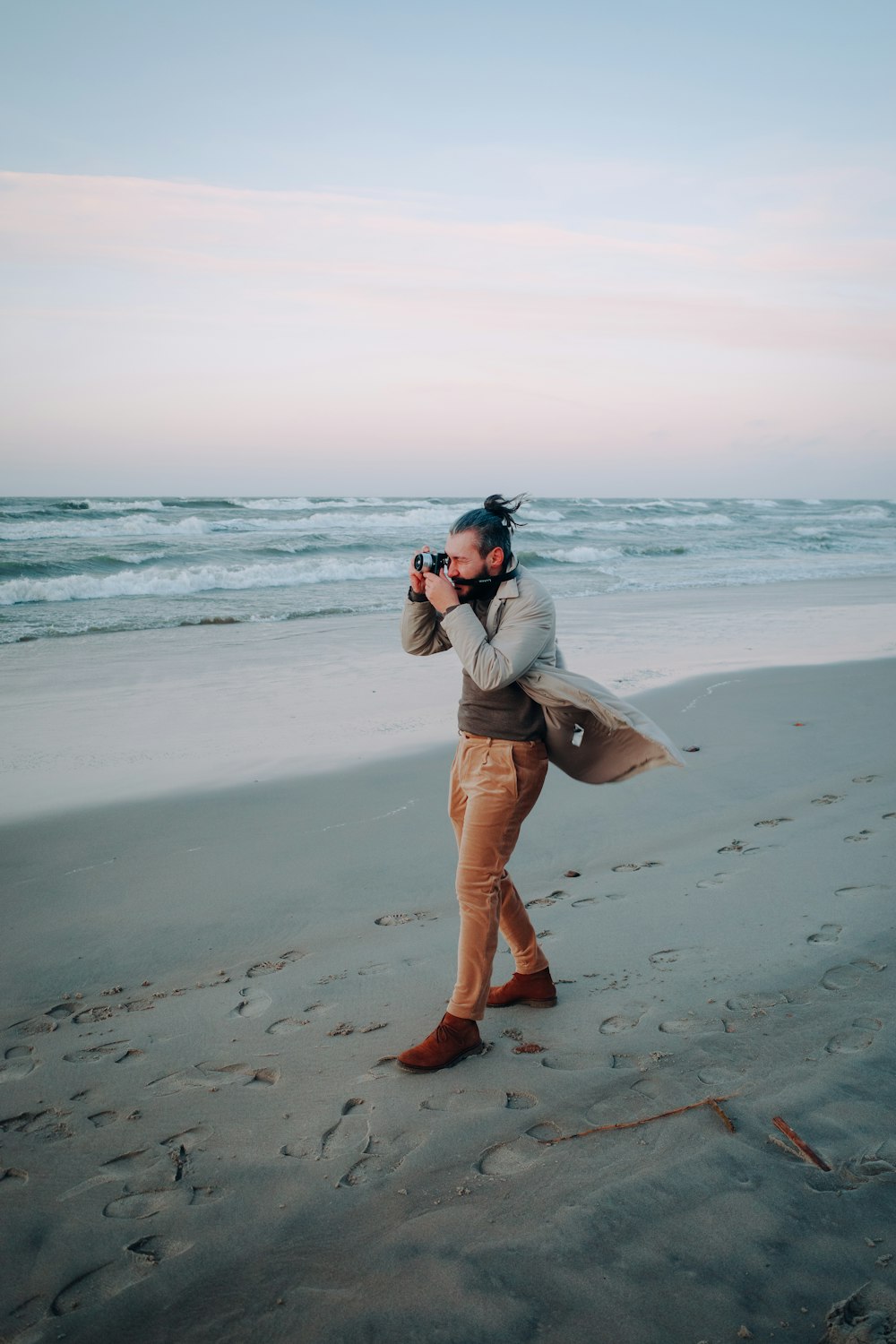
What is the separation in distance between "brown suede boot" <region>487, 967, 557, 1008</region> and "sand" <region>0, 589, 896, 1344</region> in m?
0.06

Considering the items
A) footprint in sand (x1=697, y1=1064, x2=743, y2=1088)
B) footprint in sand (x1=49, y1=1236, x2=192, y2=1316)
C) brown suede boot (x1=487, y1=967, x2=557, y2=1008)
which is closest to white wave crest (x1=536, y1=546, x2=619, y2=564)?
brown suede boot (x1=487, y1=967, x2=557, y2=1008)

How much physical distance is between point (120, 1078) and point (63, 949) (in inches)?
43.3

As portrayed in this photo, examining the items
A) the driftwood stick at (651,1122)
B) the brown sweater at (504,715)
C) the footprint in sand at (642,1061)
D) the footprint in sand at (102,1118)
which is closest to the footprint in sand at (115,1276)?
the footprint in sand at (102,1118)

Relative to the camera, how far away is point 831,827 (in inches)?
186

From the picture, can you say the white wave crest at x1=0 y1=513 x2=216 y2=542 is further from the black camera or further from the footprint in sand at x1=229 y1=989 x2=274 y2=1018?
the black camera

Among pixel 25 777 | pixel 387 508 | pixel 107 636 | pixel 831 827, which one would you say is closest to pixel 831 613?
pixel 831 827

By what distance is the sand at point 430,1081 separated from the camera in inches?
72.3

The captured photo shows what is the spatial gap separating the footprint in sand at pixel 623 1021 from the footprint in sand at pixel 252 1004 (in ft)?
4.12

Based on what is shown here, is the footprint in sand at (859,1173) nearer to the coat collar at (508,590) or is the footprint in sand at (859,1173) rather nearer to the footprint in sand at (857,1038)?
the footprint in sand at (857,1038)

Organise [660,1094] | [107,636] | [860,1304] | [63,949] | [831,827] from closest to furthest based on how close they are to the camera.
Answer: [860,1304], [660,1094], [63,949], [831,827], [107,636]

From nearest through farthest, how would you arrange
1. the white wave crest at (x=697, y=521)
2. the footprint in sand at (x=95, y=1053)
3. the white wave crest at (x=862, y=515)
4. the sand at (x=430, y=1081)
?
the sand at (x=430, y=1081) → the footprint in sand at (x=95, y=1053) → the white wave crest at (x=697, y=521) → the white wave crest at (x=862, y=515)

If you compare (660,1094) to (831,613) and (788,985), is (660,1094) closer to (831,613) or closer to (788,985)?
(788,985)

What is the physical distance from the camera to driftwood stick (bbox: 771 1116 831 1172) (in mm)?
2142

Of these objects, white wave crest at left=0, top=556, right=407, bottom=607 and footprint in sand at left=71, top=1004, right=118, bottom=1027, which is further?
white wave crest at left=0, top=556, right=407, bottom=607
